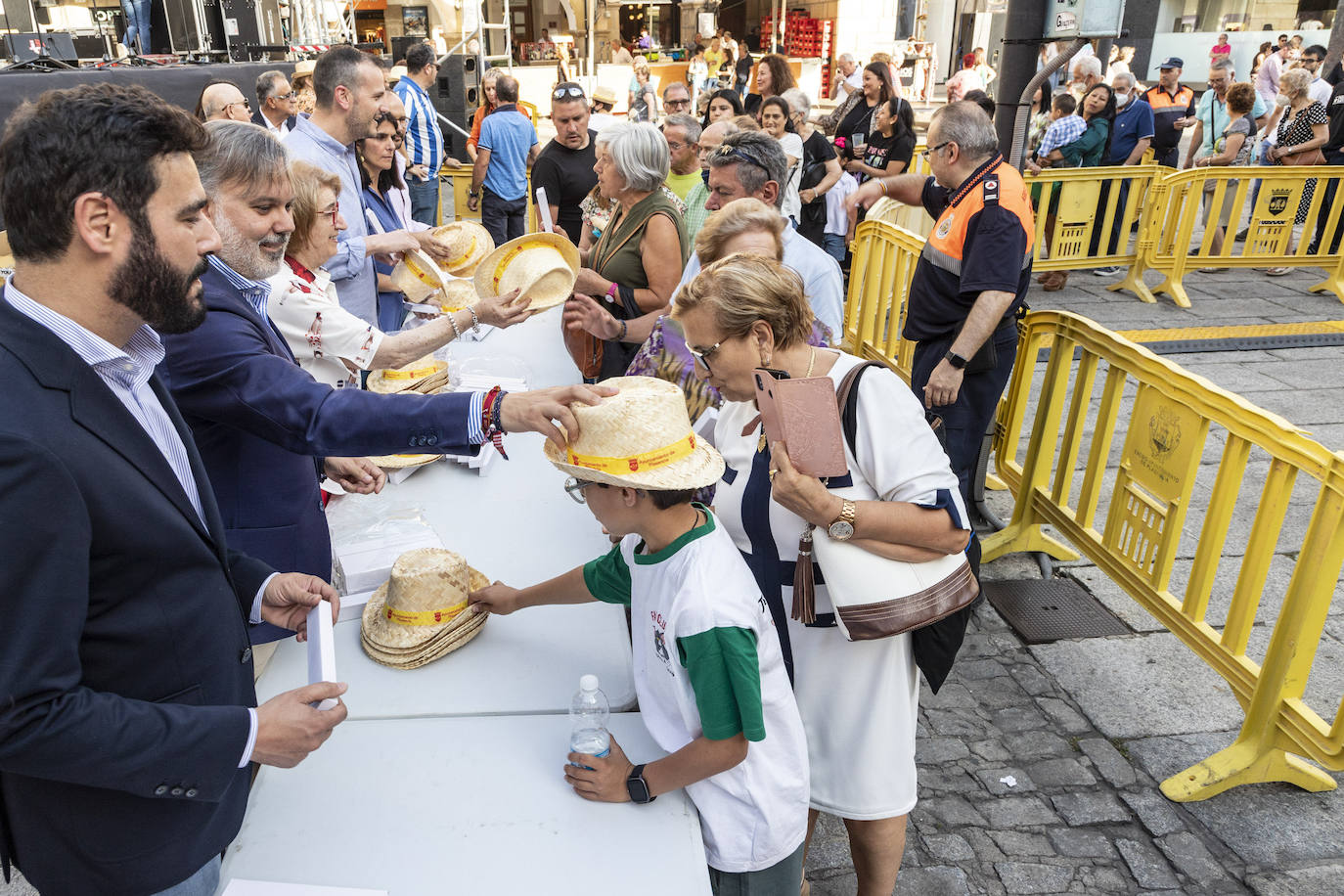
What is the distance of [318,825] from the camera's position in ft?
5.81

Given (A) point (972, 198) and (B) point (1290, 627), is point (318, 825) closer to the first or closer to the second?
(B) point (1290, 627)

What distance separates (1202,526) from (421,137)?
7.35m

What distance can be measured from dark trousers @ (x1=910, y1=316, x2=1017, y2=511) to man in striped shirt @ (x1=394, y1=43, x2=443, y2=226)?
5772 mm

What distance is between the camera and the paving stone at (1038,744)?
3264 millimetres

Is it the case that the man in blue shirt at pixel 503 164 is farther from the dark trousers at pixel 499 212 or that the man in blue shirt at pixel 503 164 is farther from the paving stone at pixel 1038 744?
the paving stone at pixel 1038 744

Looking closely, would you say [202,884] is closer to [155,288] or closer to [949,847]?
[155,288]

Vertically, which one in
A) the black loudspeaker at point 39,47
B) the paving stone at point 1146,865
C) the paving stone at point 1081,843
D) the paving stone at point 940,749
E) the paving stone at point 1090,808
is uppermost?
the black loudspeaker at point 39,47

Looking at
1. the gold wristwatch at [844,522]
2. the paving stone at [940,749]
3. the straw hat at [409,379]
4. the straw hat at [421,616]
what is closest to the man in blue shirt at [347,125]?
the straw hat at [409,379]

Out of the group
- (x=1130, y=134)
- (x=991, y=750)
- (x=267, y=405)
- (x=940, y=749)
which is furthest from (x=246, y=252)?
(x=1130, y=134)

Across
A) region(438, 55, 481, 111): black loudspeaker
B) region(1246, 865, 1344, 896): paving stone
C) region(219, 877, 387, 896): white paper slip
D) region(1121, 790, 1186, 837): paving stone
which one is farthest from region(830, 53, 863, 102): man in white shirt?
region(219, 877, 387, 896): white paper slip

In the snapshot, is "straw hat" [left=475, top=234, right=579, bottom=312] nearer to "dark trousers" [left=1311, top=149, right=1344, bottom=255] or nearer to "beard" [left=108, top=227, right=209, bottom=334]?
"beard" [left=108, top=227, right=209, bottom=334]

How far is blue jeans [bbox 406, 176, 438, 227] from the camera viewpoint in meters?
8.88

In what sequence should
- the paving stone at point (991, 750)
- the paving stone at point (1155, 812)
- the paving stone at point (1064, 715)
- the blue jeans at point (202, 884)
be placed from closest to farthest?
the blue jeans at point (202, 884) < the paving stone at point (1155, 812) < the paving stone at point (991, 750) < the paving stone at point (1064, 715)

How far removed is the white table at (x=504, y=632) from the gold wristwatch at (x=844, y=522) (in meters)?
0.61
